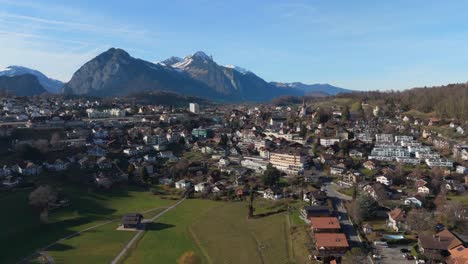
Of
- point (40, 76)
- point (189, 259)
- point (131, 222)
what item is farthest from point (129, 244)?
point (40, 76)

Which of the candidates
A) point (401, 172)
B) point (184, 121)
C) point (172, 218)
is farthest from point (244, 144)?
point (172, 218)

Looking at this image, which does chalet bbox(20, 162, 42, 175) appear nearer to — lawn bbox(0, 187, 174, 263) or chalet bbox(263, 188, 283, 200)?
lawn bbox(0, 187, 174, 263)

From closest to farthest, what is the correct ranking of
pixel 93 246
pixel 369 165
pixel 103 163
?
pixel 93 246
pixel 369 165
pixel 103 163

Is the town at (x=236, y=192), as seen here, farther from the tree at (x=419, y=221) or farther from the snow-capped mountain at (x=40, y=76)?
the snow-capped mountain at (x=40, y=76)

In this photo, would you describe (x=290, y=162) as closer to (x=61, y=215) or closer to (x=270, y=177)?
(x=270, y=177)

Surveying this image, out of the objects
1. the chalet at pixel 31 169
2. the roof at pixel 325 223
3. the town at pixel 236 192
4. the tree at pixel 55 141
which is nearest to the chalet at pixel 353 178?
the town at pixel 236 192

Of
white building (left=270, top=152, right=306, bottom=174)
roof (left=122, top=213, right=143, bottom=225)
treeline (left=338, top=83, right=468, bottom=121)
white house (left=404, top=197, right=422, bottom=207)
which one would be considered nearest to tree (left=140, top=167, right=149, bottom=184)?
roof (left=122, top=213, right=143, bottom=225)

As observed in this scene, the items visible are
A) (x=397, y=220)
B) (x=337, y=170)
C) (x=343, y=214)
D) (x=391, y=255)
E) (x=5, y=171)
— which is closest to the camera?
(x=391, y=255)
